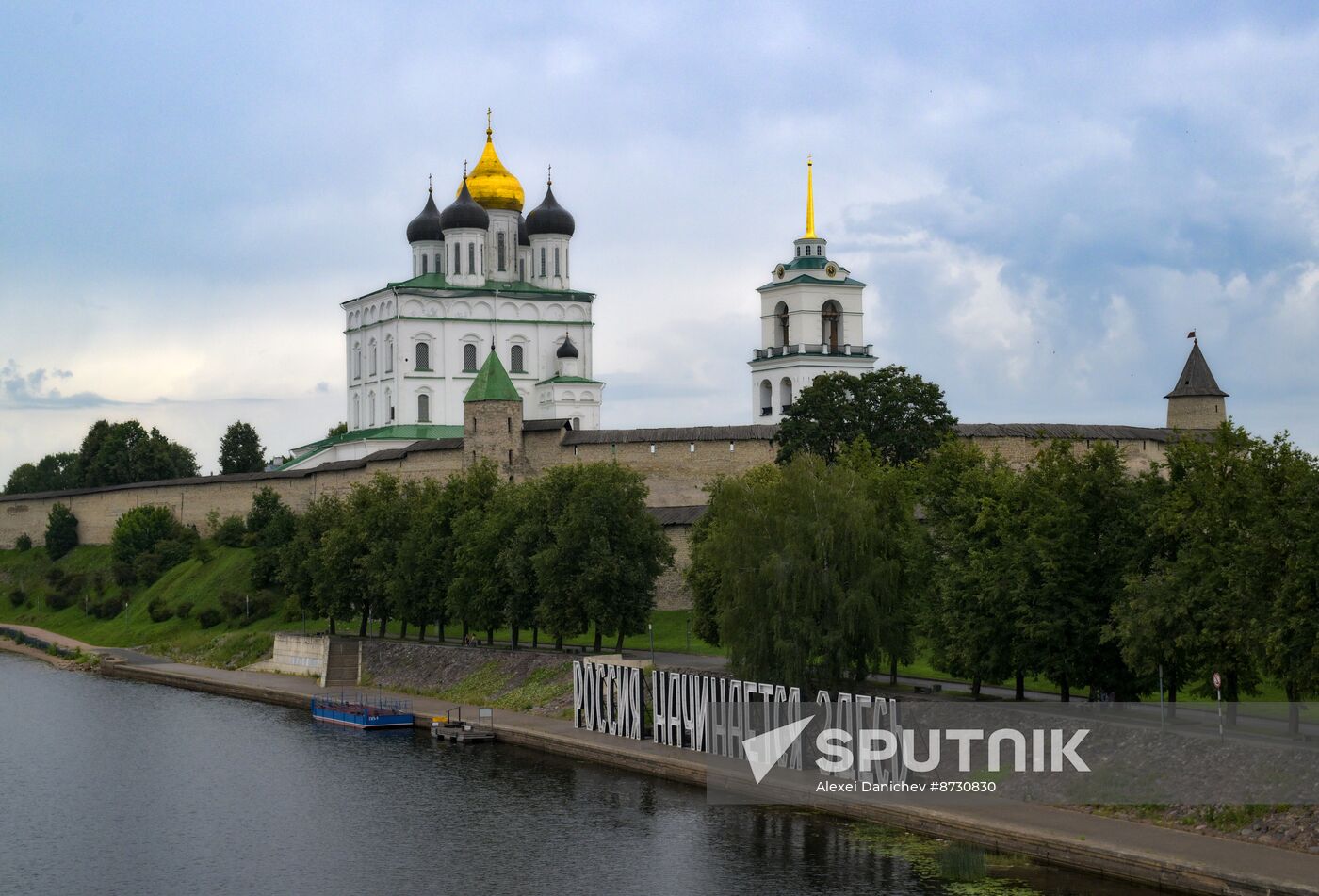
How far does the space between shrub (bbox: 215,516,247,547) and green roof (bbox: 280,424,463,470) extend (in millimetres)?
5913

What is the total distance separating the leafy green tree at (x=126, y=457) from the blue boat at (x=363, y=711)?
41.9 metres

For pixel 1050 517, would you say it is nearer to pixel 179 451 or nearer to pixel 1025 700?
pixel 1025 700

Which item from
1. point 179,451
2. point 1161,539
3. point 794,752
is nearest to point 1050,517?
point 1161,539

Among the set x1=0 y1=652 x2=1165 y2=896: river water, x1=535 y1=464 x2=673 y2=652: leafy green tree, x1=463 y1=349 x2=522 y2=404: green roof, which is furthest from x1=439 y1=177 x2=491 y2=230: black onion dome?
x1=0 y1=652 x2=1165 y2=896: river water

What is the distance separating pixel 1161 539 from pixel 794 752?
23.0 feet

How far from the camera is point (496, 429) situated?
57062 mm

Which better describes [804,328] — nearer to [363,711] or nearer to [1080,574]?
[363,711]

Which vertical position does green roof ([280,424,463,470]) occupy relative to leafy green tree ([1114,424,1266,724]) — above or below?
above

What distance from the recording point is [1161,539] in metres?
26.6

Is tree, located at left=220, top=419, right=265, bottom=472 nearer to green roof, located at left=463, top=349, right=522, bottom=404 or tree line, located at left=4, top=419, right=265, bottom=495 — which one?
tree line, located at left=4, top=419, right=265, bottom=495

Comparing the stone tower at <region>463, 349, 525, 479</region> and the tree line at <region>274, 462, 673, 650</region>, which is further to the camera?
the stone tower at <region>463, 349, 525, 479</region>

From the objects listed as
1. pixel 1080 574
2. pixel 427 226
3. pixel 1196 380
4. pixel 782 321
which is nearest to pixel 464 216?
pixel 427 226

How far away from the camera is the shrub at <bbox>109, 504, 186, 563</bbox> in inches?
2625

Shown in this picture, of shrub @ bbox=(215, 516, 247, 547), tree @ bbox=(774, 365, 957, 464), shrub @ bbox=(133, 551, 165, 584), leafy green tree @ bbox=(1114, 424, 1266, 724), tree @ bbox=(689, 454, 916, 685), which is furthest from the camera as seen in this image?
shrub @ bbox=(133, 551, 165, 584)
